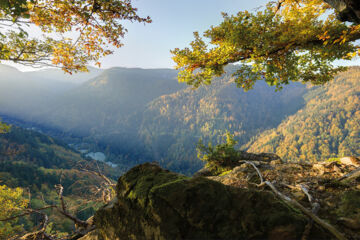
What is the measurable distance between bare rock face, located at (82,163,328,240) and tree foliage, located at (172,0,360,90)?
19.8 feet

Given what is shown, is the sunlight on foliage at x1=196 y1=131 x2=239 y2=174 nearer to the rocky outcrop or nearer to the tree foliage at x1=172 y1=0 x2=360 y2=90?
the tree foliage at x1=172 y1=0 x2=360 y2=90

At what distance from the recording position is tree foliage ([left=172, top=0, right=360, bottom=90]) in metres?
6.25

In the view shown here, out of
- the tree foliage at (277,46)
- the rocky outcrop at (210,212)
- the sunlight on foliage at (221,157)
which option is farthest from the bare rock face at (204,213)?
the sunlight on foliage at (221,157)

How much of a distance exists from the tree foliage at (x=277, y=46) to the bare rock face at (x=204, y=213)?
19.8 feet

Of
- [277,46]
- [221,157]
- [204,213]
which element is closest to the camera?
[204,213]

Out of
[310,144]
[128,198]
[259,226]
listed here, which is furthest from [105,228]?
[310,144]

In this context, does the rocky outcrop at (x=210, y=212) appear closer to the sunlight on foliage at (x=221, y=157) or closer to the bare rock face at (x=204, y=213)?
the bare rock face at (x=204, y=213)

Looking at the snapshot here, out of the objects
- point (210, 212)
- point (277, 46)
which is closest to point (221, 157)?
point (277, 46)

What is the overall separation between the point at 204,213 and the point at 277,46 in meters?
7.26

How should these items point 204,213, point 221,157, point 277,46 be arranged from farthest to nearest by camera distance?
point 221,157 → point 277,46 → point 204,213

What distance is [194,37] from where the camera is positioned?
828 centimetres

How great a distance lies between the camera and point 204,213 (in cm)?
266

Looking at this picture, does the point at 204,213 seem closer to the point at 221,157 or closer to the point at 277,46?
the point at 277,46

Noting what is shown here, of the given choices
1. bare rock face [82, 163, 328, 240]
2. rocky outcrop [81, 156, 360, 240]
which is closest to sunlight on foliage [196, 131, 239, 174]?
rocky outcrop [81, 156, 360, 240]
